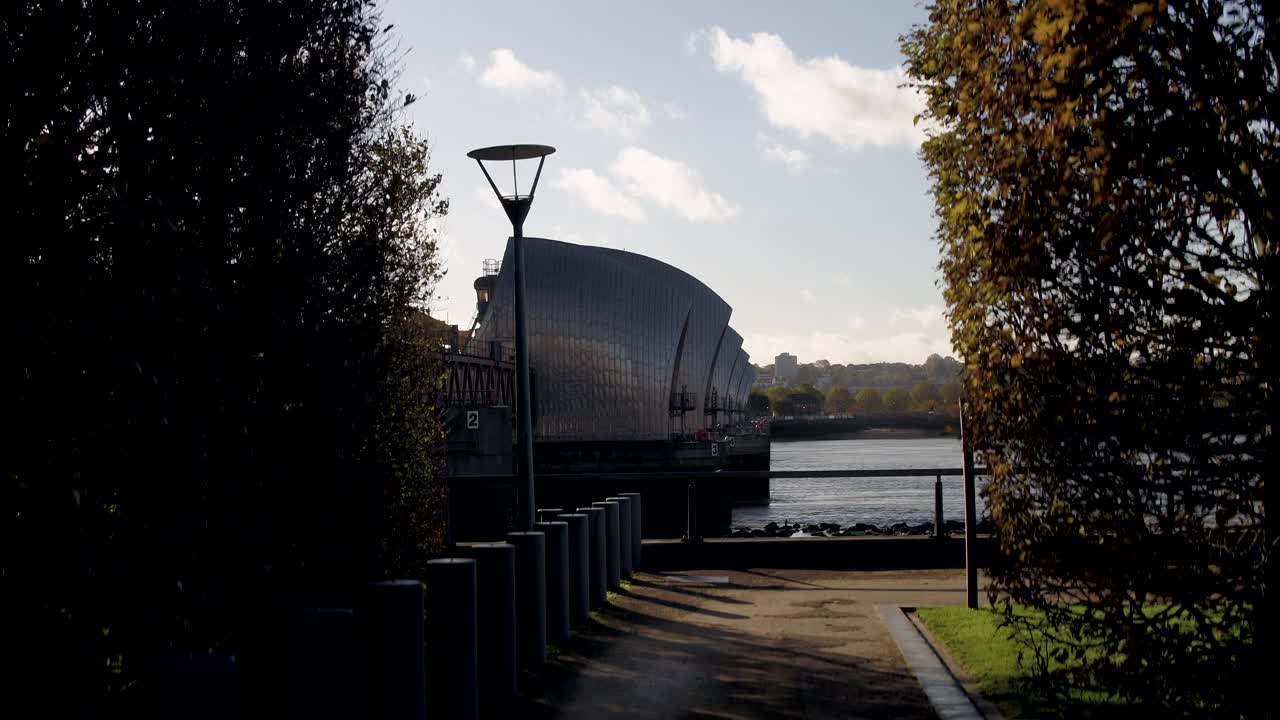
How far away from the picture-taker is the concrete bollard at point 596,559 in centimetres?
1207

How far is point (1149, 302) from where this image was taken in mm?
5523

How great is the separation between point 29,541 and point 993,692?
18.3 feet

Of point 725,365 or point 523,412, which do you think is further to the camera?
point 725,365

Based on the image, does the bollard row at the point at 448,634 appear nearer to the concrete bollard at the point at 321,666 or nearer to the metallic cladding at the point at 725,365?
the concrete bollard at the point at 321,666

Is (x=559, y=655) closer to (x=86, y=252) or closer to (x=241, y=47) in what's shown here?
(x=86, y=252)

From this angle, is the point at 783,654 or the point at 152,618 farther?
the point at 783,654

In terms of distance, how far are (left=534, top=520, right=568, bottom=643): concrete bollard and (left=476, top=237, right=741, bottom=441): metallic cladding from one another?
225 feet

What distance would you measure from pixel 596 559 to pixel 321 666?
273 inches

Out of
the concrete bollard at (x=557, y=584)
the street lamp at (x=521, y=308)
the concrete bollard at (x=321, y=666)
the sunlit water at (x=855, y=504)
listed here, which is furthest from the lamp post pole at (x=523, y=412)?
the sunlit water at (x=855, y=504)

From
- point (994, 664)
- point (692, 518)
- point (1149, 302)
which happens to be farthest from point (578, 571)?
point (1149, 302)

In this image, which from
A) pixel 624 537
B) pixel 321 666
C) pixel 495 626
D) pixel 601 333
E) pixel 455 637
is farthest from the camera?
pixel 601 333

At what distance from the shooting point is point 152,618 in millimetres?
7438

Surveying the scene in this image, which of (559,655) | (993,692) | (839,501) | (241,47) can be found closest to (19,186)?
(241,47)

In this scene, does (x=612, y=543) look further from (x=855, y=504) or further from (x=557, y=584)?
(x=855, y=504)
